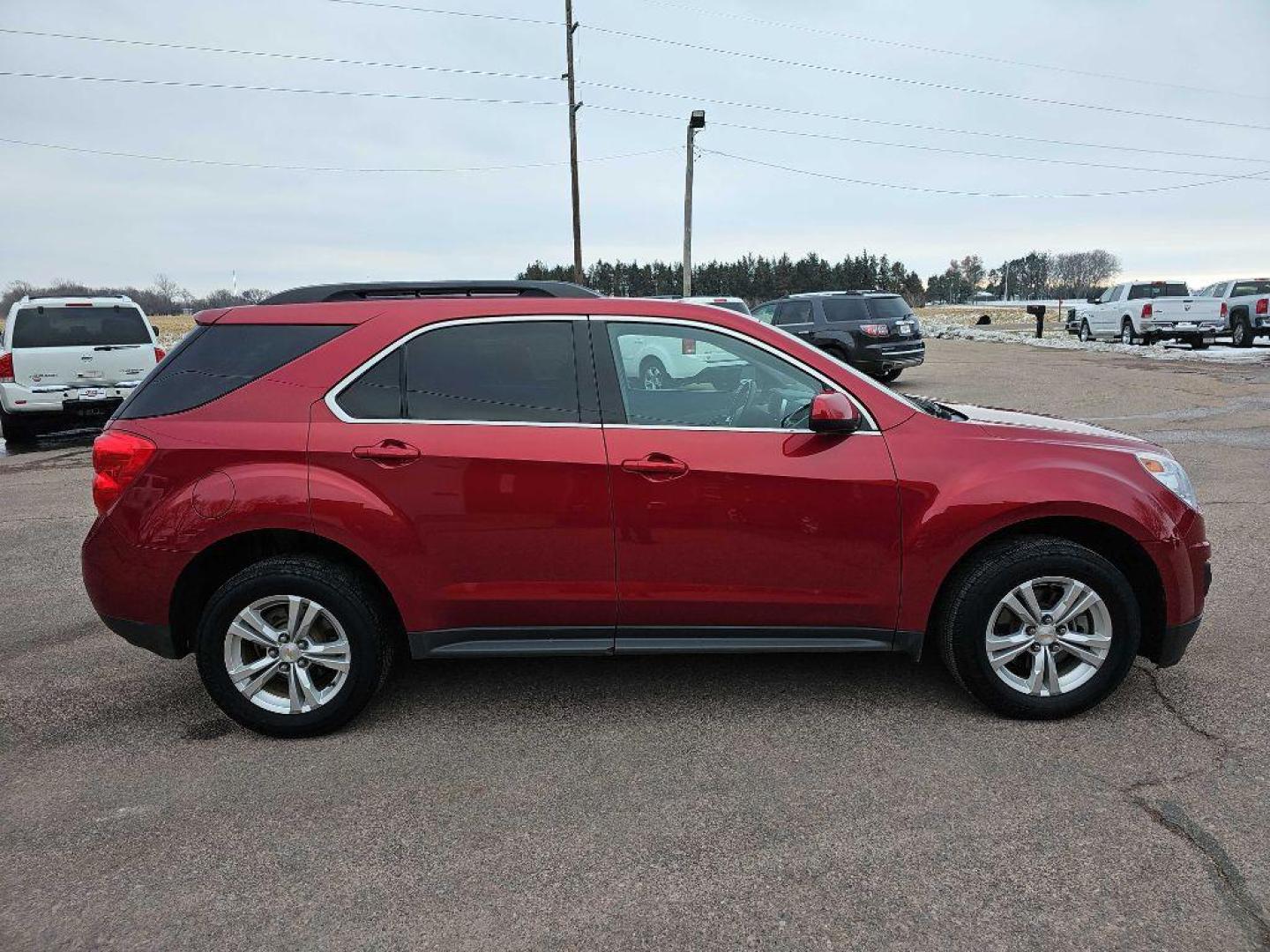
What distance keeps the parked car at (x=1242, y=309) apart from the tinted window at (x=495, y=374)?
26.4 meters

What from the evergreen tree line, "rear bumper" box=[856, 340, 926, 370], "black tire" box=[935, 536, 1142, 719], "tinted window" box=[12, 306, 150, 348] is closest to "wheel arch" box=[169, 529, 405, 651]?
"black tire" box=[935, 536, 1142, 719]

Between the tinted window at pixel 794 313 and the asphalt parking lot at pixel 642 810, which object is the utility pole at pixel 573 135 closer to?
the tinted window at pixel 794 313

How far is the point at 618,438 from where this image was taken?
343 cm

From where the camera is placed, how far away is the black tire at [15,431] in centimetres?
1168

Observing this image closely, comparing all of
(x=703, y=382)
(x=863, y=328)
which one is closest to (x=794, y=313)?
(x=863, y=328)

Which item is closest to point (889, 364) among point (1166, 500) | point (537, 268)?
point (1166, 500)

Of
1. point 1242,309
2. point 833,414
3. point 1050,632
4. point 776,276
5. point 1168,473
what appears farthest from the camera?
point 776,276

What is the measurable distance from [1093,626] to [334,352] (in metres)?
3.22

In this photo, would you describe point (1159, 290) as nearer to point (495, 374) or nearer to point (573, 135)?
point (573, 135)

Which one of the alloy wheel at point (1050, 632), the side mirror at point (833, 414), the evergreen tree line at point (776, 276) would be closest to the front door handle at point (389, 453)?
the side mirror at point (833, 414)

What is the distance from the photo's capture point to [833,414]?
3375 millimetres

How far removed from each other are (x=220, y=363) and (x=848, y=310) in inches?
573

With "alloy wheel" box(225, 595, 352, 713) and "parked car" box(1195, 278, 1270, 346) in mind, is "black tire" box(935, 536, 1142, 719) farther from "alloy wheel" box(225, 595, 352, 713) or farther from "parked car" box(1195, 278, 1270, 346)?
"parked car" box(1195, 278, 1270, 346)

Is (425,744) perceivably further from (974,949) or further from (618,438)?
(974,949)
